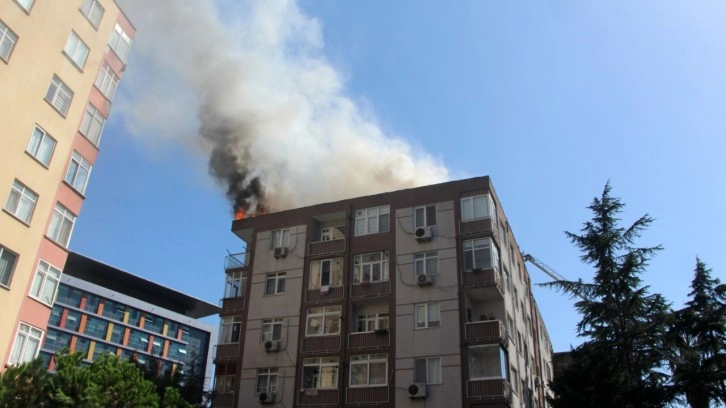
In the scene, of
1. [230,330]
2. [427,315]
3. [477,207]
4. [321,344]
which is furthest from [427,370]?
[230,330]

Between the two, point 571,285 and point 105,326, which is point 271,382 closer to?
point 571,285

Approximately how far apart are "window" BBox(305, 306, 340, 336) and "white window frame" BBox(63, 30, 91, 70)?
16.9m

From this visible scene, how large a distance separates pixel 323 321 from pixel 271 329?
3095 millimetres

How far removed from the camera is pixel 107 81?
97.9 feet

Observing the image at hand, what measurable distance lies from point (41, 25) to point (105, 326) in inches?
2850

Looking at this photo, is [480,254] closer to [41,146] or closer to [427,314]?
[427,314]

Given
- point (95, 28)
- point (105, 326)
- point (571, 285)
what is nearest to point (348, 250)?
point (571, 285)

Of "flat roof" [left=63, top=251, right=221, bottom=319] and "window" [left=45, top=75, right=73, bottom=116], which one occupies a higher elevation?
"flat roof" [left=63, top=251, right=221, bottom=319]

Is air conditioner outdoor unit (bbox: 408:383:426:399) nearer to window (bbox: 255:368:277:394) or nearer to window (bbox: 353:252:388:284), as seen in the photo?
window (bbox: 353:252:388:284)

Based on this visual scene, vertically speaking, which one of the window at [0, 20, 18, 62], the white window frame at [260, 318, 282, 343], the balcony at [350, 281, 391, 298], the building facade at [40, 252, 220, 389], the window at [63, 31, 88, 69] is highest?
the building facade at [40, 252, 220, 389]

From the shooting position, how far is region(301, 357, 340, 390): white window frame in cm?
3281

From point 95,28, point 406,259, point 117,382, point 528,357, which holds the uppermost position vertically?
point 95,28

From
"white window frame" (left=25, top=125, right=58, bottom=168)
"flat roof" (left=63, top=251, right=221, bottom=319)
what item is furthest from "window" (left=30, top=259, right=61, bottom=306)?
"flat roof" (left=63, top=251, right=221, bottom=319)

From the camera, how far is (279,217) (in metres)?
38.9
